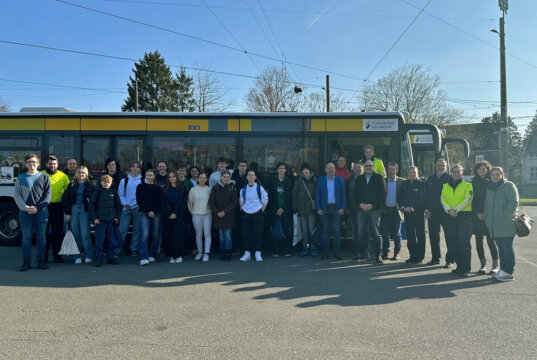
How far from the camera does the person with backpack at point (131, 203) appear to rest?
7.53 m

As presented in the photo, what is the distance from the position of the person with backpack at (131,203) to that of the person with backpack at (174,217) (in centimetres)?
62

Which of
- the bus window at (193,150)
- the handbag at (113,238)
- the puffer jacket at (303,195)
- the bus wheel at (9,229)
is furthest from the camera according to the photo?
the bus wheel at (9,229)

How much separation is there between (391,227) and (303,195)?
6.36ft

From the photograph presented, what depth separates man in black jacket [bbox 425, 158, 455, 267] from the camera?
6.85 m

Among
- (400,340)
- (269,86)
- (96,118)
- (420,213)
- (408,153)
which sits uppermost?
(269,86)

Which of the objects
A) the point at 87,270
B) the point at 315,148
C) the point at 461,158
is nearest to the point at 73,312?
the point at 87,270

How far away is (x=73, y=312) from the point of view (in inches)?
178

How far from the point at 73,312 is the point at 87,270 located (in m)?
2.31

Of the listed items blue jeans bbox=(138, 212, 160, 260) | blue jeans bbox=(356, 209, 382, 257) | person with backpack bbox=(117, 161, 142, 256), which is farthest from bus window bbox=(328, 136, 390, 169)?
person with backpack bbox=(117, 161, 142, 256)

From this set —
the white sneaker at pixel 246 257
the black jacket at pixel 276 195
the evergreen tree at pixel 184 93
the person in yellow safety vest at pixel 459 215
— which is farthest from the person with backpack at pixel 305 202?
the evergreen tree at pixel 184 93

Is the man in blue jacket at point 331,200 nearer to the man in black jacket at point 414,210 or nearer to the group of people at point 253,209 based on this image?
the group of people at point 253,209

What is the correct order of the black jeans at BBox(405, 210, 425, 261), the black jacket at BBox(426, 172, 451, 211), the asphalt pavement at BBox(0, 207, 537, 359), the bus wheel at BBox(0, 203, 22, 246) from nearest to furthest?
the asphalt pavement at BBox(0, 207, 537, 359), the black jacket at BBox(426, 172, 451, 211), the black jeans at BBox(405, 210, 425, 261), the bus wheel at BBox(0, 203, 22, 246)

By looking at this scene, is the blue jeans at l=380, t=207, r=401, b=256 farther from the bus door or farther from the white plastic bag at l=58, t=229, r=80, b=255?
the white plastic bag at l=58, t=229, r=80, b=255

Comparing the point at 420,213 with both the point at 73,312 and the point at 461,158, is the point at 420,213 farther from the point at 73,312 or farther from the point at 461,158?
the point at 461,158
